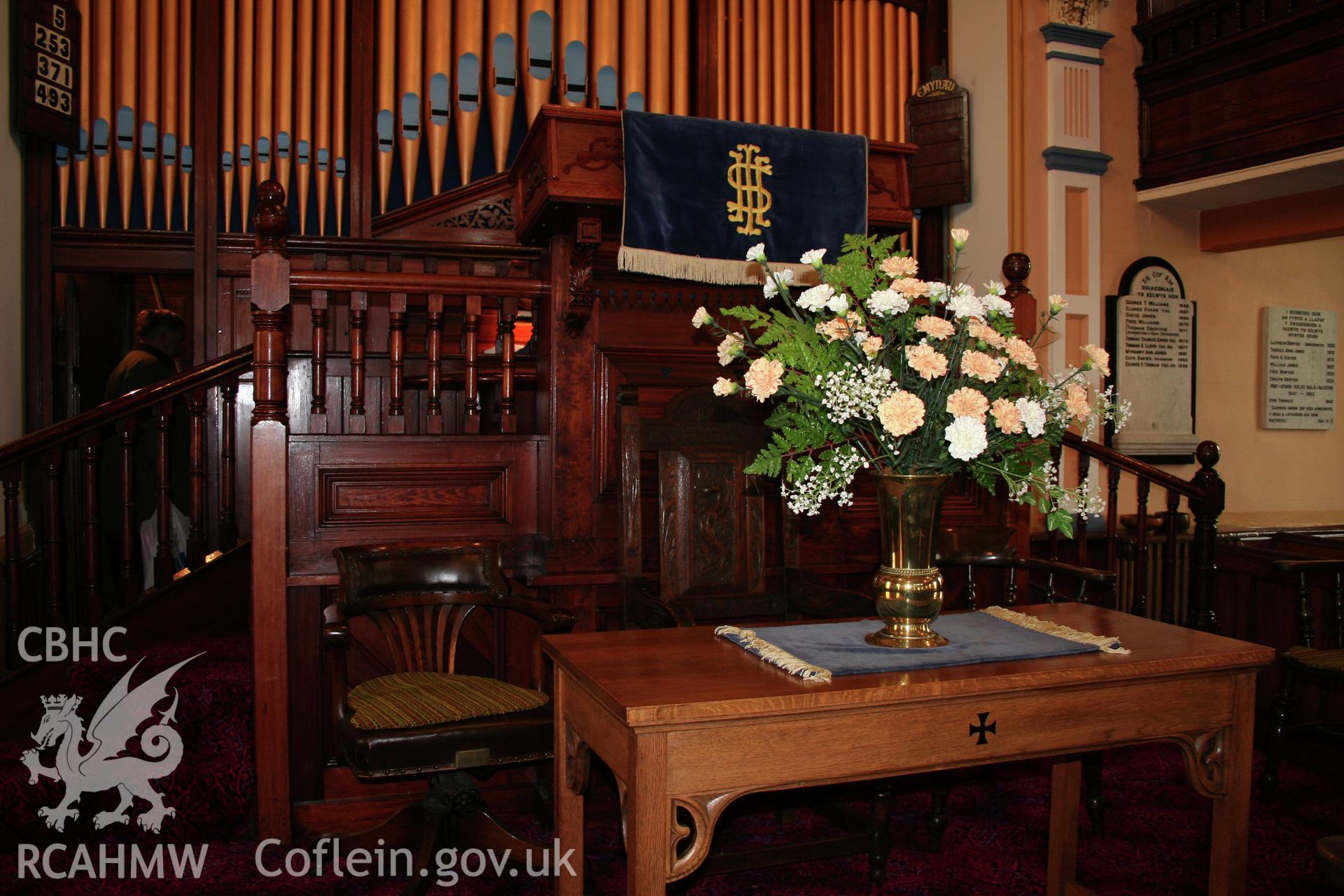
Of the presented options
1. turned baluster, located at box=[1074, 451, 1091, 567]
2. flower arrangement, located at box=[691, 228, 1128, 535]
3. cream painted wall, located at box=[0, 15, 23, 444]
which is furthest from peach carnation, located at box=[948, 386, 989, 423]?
cream painted wall, located at box=[0, 15, 23, 444]

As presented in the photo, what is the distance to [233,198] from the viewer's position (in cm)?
511

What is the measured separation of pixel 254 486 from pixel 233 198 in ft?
9.07

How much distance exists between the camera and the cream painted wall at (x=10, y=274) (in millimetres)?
4562

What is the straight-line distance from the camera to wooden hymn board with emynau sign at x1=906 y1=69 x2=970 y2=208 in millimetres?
5367

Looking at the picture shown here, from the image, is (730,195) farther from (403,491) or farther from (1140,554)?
(1140,554)

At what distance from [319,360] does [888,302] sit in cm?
203

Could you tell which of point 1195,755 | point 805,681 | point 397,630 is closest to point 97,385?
point 397,630

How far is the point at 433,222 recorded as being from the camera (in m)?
5.24

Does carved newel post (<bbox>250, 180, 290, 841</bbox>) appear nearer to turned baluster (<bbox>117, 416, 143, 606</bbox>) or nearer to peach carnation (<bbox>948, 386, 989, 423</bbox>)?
turned baluster (<bbox>117, 416, 143, 606</bbox>)

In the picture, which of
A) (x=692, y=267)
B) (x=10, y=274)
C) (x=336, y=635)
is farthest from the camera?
(x=10, y=274)

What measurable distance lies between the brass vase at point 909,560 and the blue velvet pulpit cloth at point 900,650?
6 centimetres

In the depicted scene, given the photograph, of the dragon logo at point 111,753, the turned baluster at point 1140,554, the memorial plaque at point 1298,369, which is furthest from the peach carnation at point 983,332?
the memorial plaque at point 1298,369

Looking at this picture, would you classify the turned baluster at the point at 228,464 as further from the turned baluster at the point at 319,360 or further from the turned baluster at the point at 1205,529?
the turned baluster at the point at 1205,529

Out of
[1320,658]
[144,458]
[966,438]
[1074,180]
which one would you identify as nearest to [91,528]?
[144,458]
